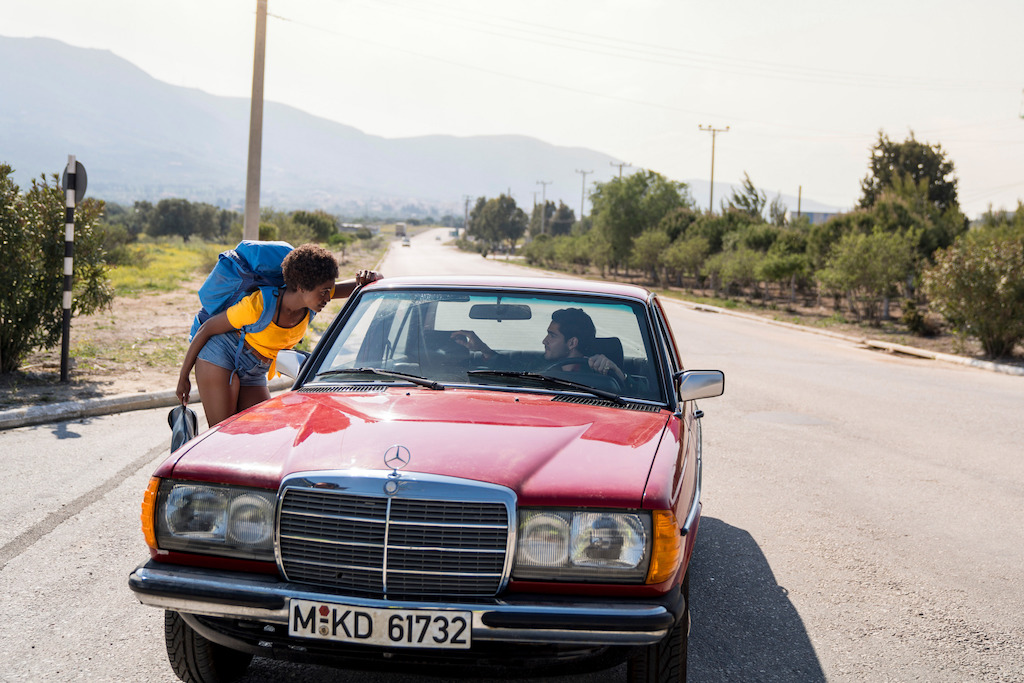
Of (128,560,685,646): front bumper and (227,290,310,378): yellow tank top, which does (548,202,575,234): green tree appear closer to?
(227,290,310,378): yellow tank top

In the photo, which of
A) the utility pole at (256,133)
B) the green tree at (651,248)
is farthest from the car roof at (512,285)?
the green tree at (651,248)

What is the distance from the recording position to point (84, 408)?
8.56m

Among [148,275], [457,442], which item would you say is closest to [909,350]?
[457,442]

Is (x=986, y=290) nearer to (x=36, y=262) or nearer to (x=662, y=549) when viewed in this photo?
(x=36, y=262)

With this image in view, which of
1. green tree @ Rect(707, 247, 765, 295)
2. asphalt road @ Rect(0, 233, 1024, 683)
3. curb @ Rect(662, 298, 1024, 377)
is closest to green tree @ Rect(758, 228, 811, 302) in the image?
green tree @ Rect(707, 247, 765, 295)

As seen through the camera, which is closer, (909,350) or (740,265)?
(909,350)

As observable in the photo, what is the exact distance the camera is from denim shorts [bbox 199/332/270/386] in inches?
178

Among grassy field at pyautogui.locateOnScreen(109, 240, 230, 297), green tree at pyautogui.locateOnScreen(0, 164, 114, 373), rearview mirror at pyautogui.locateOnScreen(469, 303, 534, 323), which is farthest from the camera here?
grassy field at pyautogui.locateOnScreen(109, 240, 230, 297)

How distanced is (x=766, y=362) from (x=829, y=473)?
8.64m

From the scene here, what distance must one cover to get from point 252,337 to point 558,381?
178cm

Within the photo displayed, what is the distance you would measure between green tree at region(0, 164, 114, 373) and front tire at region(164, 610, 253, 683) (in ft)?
26.2

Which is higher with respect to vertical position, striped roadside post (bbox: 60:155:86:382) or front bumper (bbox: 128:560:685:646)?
striped roadside post (bbox: 60:155:86:382)

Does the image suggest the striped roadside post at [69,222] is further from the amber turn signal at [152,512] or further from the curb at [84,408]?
the amber turn signal at [152,512]

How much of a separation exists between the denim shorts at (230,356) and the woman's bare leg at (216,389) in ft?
0.10
